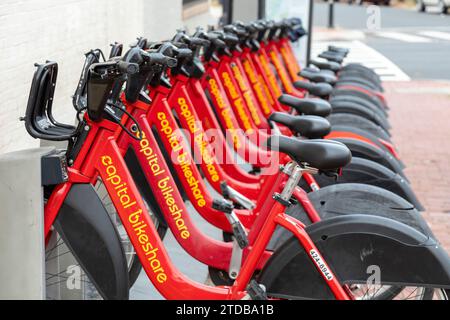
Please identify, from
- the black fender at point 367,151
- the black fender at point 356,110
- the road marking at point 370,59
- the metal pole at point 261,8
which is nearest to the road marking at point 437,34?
the road marking at point 370,59

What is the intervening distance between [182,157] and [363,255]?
1.33 meters

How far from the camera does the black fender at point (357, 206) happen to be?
4352mm

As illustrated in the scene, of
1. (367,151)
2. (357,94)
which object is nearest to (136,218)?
(367,151)

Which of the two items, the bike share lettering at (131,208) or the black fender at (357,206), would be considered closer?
the bike share lettering at (131,208)

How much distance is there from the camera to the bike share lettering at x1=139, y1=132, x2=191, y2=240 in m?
4.36

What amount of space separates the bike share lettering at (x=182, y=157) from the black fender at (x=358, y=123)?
6.35ft

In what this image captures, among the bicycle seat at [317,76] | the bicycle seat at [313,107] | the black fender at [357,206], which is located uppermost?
the bicycle seat at [313,107]

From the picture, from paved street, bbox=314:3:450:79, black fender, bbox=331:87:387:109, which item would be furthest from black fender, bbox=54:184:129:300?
paved street, bbox=314:3:450:79

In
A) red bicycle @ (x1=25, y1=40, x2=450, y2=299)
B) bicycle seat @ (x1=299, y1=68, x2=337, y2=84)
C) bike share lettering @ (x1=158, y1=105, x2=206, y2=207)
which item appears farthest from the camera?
bicycle seat @ (x1=299, y1=68, x2=337, y2=84)

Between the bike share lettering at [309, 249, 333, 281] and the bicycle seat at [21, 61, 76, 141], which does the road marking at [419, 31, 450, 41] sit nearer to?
the bike share lettering at [309, 249, 333, 281]

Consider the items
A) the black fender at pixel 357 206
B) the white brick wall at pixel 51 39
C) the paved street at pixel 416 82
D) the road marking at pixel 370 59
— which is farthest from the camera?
the road marking at pixel 370 59

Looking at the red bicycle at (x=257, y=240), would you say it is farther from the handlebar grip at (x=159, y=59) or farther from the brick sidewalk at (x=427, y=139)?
the brick sidewalk at (x=427, y=139)

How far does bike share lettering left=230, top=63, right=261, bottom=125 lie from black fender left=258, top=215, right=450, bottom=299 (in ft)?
9.97

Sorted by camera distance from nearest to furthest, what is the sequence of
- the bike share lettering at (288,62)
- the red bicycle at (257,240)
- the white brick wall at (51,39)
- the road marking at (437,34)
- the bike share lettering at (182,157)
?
the red bicycle at (257,240) < the white brick wall at (51,39) < the bike share lettering at (182,157) < the bike share lettering at (288,62) < the road marking at (437,34)
